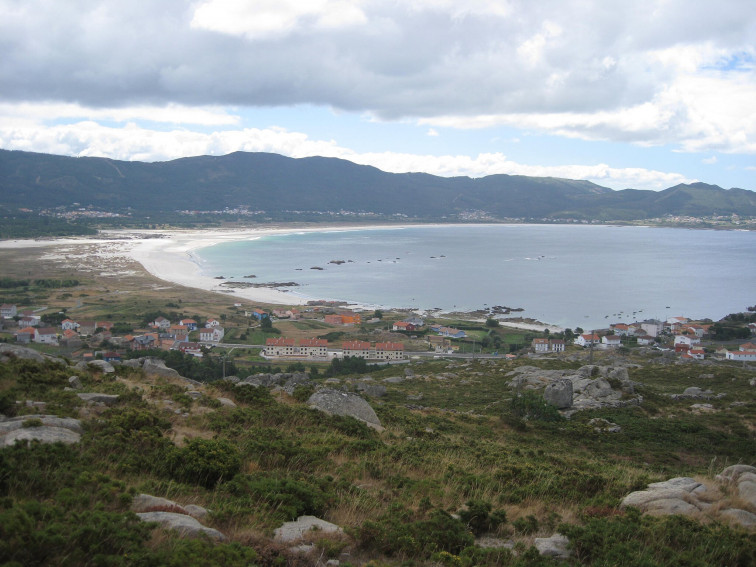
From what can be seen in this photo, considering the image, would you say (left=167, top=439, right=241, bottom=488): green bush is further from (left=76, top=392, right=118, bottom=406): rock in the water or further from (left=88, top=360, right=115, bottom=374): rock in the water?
(left=88, top=360, right=115, bottom=374): rock in the water

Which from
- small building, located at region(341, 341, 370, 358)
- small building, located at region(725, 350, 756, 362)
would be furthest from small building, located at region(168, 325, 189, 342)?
small building, located at region(725, 350, 756, 362)

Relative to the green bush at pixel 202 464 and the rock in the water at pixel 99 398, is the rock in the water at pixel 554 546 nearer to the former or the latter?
the green bush at pixel 202 464

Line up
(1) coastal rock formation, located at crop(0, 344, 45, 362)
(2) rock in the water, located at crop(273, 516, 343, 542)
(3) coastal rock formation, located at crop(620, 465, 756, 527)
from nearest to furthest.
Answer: (2) rock in the water, located at crop(273, 516, 343, 542) < (3) coastal rock formation, located at crop(620, 465, 756, 527) < (1) coastal rock formation, located at crop(0, 344, 45, 362)

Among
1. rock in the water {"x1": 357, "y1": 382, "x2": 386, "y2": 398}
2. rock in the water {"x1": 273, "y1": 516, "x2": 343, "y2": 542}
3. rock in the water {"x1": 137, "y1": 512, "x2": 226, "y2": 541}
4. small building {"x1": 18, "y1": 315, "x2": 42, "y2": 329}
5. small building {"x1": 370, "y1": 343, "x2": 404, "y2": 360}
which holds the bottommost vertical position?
small building {"x1": 370, "y1": 343, "x2": 404, "y2": 360}

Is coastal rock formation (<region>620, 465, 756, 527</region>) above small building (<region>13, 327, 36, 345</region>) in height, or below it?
above

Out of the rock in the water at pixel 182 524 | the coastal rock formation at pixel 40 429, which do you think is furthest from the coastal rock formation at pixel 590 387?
the rock in the water at pixel 182 524

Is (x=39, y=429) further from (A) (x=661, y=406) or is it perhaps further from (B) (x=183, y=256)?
(B) (x=183, y=256)

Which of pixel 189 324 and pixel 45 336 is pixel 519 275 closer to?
pixel 189 324
